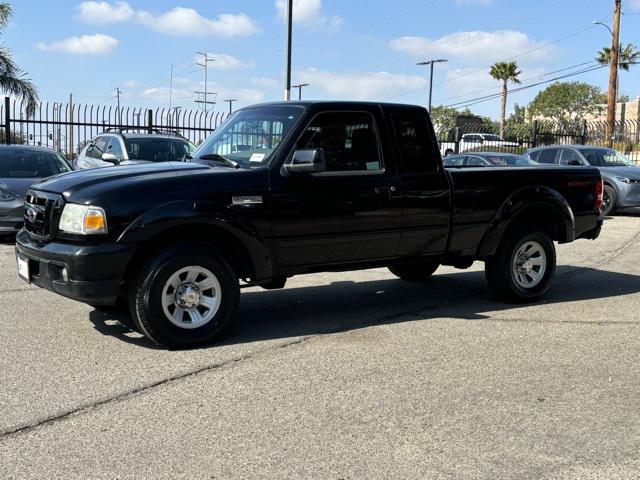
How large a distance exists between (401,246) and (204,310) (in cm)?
195

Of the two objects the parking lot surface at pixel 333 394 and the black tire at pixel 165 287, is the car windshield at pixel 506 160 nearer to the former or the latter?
the parking lot surface at pixel 333 394

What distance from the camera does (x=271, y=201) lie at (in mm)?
5723

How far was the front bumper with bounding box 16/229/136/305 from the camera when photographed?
5.09 metres

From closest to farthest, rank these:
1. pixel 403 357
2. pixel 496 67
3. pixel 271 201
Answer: pixel 403 357, pixel 271 201, pixel 496 67

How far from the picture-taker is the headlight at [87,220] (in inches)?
202

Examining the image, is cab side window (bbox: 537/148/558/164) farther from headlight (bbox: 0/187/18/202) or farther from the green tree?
the green tree

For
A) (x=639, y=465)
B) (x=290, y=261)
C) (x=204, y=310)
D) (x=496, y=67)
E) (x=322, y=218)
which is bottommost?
(x=639, y=465)

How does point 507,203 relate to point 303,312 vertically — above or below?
above

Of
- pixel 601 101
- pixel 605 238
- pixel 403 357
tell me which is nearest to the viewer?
pixel 403 357

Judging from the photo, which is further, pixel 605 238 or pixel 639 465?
pixel 605 238

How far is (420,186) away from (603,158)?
42.9ft

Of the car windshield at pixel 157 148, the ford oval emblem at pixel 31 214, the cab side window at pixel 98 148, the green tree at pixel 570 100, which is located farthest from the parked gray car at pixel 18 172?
the green tree at pixel 570 100

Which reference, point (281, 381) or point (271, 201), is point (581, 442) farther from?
point (271, 201)

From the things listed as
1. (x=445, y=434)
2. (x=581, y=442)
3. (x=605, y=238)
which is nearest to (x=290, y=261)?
(x=445, y=434)
